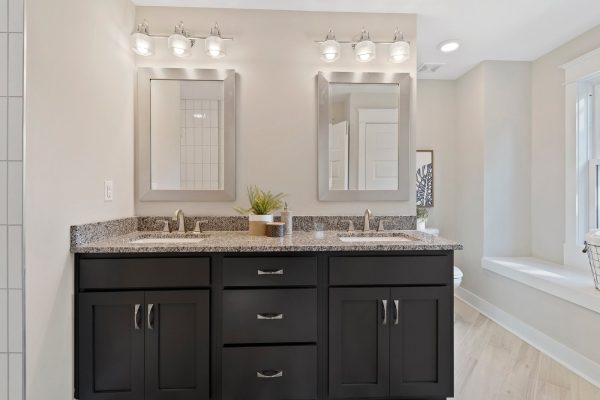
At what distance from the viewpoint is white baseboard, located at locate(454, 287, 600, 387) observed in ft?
6.79

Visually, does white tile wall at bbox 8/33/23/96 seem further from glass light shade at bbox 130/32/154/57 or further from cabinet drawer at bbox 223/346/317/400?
cabinet drawer at bbox 223/346/317/400

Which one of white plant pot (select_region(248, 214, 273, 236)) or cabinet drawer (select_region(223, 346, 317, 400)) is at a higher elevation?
white plant pot (select_region(248, 214, 273, 236))

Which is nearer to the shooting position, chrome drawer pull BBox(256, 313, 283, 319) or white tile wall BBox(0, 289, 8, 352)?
white tile wall BBox(0, 289, 8, 352)

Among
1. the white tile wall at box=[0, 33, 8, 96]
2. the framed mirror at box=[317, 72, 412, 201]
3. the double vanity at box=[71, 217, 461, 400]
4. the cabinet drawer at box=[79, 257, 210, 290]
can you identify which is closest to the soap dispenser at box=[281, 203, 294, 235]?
the framed mirror at box=[317, 72, 412, 201]

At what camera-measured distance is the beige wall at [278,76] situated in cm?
227

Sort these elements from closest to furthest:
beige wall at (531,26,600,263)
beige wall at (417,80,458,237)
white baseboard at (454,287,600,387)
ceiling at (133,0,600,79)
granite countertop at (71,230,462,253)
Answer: granite countertop at (71,230,462,253)
white baseboard at (454,287,600,387)
ceiling at (133,0,600,79)
beige wall at (531,26,600,263)
beige wall at (417,80,458,237)

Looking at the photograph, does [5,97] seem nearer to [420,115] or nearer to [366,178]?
[366,178]

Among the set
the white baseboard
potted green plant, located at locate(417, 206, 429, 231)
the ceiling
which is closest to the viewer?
the white baseboard

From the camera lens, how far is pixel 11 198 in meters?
1.32

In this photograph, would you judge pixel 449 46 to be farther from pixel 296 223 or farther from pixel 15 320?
pixel 15 320

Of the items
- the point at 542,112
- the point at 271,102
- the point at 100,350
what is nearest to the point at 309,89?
the point at 271,102

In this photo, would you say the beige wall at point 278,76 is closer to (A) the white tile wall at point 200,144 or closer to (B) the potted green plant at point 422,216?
(A) the white tile wall at point 200,144

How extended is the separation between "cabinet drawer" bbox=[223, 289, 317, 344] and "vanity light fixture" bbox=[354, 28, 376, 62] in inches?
59.6


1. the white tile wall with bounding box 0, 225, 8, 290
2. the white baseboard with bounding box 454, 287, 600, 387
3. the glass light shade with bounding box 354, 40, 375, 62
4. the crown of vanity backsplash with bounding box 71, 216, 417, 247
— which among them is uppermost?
the glass light shade with bounding box 354, 40, 375, 62
